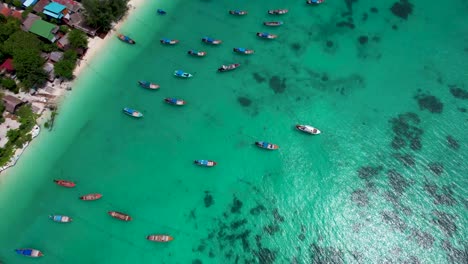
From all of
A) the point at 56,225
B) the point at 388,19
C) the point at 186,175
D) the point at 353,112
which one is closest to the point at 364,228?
the point at 353,112

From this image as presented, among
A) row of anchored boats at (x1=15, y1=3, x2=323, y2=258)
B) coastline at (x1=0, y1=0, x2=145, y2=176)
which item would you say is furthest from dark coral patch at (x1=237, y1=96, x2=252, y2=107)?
coastline at (x1=0, y1=0, x2=145, y2=176)

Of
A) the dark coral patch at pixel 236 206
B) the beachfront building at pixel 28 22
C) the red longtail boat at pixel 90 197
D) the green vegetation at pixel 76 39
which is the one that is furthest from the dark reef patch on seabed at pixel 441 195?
the beachfront building at pixel 28 22

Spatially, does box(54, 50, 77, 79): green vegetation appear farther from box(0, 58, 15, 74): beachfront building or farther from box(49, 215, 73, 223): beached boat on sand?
box(49, 215, 73, 223): beached boat on sand

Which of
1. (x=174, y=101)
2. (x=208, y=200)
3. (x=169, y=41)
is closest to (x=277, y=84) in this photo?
(x=174, y=101)

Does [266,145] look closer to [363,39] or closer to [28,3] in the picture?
[363,39]

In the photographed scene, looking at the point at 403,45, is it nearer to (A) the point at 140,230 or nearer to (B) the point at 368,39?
(B) the point at 368,39

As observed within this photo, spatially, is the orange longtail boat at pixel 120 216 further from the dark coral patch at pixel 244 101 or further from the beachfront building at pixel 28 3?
the beachfront building at pixel 28 3
